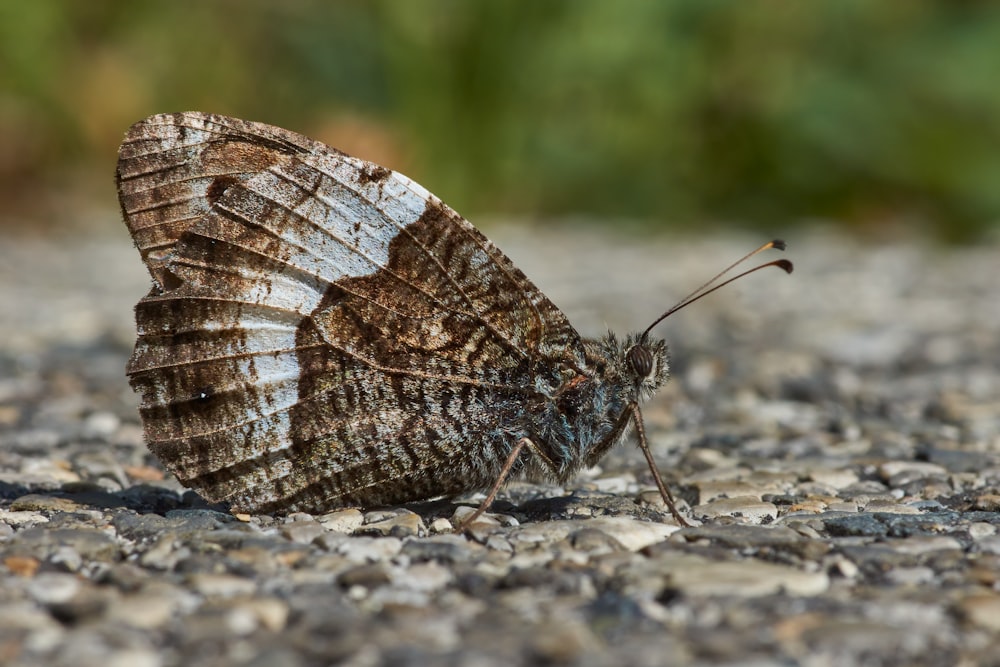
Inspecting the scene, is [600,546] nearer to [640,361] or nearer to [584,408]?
[584,408]

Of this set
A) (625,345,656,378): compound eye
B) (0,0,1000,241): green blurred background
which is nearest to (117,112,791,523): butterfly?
(625,345,656,378): compound eye

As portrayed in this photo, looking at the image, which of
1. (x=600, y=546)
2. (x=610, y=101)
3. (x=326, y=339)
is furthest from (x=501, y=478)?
(x=610, y=101)

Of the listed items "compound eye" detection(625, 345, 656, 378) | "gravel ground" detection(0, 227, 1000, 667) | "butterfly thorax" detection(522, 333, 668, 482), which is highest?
"compound eye" detection(625, 345, 656, 378)

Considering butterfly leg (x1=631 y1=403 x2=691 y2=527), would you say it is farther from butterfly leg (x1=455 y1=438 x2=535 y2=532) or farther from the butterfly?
butterfly leg (x1=455 y1=438 x2=535 y2=532)

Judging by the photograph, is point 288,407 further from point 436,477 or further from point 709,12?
point 709,12

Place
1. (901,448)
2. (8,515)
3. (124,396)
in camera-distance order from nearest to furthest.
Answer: (8,515)
(901,448)
(124,396)

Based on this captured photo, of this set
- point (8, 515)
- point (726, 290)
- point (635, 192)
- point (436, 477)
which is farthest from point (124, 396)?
point (635, 192)
